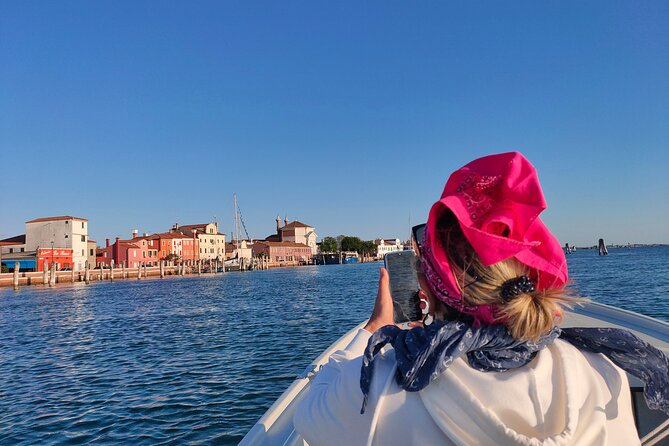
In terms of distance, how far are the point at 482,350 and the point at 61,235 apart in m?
68.0

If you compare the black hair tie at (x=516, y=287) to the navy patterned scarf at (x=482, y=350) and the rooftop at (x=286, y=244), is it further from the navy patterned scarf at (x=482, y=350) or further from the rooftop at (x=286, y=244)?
the rooftop at (x=286, y=244)

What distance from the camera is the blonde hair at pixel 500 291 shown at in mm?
1087

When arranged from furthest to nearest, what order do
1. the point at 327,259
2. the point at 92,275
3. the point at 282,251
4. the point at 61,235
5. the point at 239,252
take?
the point at 327,259, the point at 282,251, the point at 239,252, the point at 61,235, the point at 92,275

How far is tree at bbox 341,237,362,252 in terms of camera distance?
139625 millimetres

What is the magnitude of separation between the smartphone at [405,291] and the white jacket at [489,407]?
3.50 ft

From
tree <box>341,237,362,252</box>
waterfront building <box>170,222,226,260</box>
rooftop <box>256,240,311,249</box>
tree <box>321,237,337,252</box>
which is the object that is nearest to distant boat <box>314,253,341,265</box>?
rooftop <box>256,240,311,249</box>

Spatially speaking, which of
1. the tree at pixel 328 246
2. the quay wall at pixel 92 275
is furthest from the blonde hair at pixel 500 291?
the tree at pixel 328 246

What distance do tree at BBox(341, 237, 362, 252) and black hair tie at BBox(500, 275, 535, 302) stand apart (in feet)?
455

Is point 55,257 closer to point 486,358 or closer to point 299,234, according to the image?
point 486,358

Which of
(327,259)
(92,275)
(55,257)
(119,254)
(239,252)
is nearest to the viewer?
(92,275)

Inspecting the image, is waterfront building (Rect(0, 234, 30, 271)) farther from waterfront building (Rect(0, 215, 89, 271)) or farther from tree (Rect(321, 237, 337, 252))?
tree (Rect(321, 237, 337, 252))

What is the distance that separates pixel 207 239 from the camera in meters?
88.1

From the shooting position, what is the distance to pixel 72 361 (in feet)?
35.5

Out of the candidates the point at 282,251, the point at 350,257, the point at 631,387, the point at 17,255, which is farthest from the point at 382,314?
the point at 350,257
